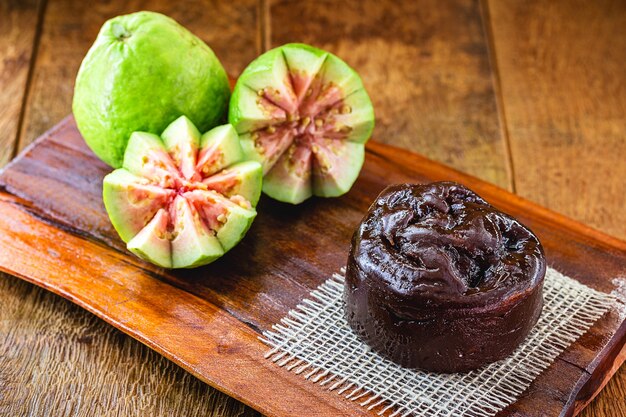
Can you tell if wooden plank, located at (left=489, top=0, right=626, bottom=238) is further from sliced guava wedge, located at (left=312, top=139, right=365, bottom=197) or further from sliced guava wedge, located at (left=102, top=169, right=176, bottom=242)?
sliced guava wedge, located at (left=102, top=169, right=176, bottom=242)

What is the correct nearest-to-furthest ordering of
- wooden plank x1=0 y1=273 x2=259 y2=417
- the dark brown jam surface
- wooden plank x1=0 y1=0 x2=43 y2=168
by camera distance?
1. the dark brown jam surface
2. wooden plank x1=0 y1=273 x2=259 y2=417
3. wooden plank x1=0 y1=0 x2=43 y2=168

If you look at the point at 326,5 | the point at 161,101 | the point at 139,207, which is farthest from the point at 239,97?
the point at 326,5

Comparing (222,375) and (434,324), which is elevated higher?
(434,324)

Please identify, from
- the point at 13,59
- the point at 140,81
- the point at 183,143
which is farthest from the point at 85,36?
the point at 183,143

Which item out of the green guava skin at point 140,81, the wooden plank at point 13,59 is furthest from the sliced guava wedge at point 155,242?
the wooden plank at point 13,59

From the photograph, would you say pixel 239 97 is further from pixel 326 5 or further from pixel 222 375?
pixel 326 5

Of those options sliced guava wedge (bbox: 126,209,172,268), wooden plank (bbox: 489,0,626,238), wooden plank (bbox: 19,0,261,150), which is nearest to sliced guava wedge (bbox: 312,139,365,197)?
sliced guava wedge (bbox: 126,209,172,268)

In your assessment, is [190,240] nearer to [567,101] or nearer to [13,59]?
[13,59]
